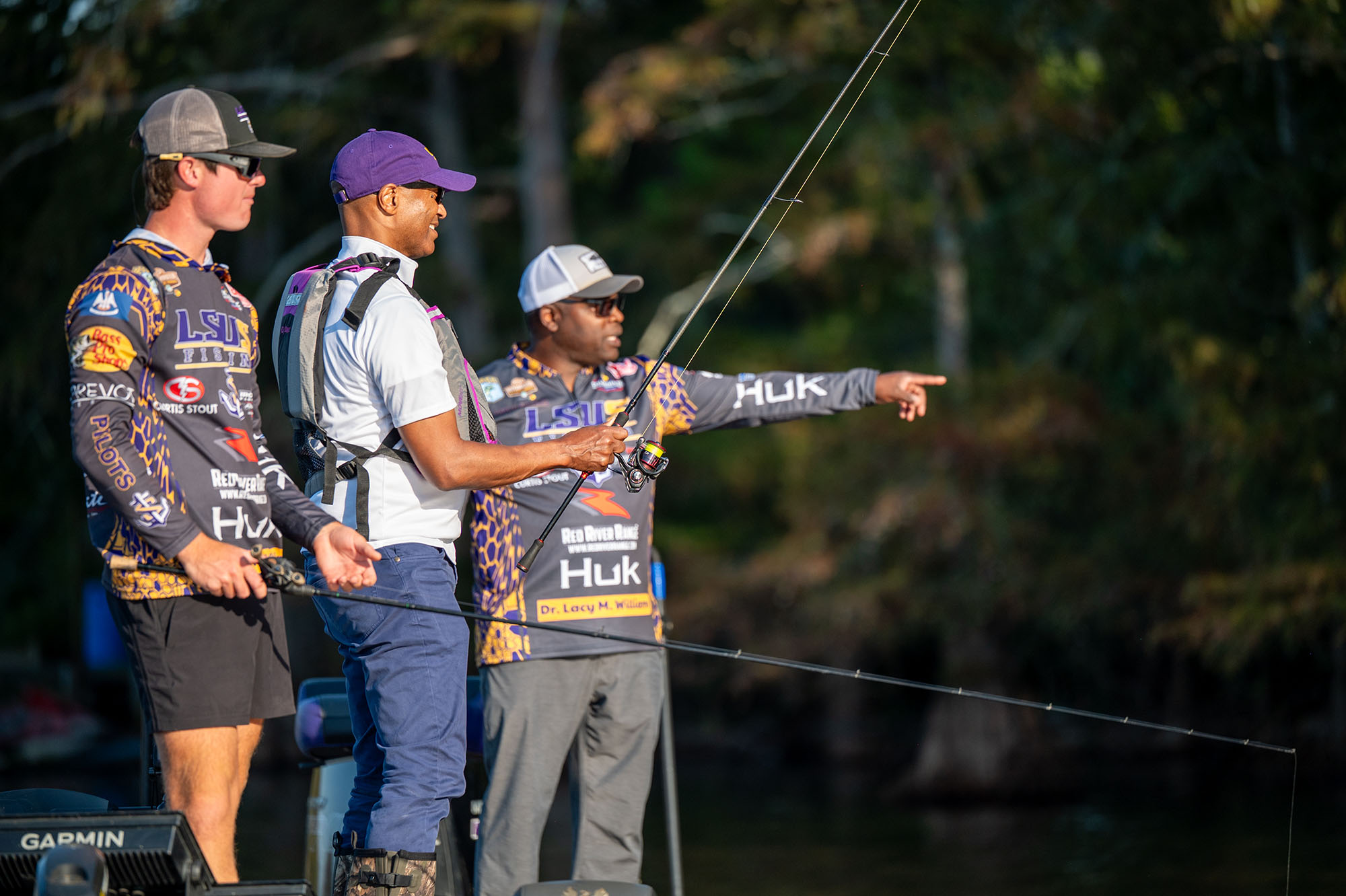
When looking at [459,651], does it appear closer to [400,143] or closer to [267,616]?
[267,616]

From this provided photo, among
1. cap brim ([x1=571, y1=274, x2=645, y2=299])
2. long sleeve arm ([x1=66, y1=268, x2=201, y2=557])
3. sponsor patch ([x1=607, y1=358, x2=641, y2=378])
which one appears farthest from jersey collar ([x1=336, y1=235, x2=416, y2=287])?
sponsor patch ([x1=607, y1=358, x2=641, y2=378])

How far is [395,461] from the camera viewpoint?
3.07 metres

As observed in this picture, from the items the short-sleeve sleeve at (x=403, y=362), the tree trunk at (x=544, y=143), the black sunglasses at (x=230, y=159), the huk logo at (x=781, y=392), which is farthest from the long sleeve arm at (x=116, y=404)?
the tree trunk at (x=544, y=143)

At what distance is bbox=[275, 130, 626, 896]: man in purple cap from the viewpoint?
2.96m

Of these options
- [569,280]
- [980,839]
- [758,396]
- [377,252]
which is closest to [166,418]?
[377,252]

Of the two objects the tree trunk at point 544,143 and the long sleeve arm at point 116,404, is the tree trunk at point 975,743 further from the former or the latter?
the long sleeve arm at point 116,404

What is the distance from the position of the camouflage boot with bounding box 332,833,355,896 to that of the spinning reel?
0.98 metres

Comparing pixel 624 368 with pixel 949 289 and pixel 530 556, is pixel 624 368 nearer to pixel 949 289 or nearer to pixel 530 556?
pixel 530 556

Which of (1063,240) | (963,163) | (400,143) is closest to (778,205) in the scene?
(963,163)

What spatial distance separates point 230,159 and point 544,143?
8966mm

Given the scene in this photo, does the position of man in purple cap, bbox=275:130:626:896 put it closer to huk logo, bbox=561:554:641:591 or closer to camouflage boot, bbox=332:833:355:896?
camouflage boot, bbox=332:833:355:896

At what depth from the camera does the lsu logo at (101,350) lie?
2.78 meters

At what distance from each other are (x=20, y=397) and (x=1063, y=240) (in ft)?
20.9

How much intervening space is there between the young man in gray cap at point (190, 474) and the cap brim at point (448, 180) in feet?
1.12
